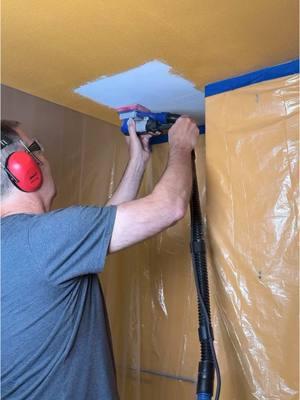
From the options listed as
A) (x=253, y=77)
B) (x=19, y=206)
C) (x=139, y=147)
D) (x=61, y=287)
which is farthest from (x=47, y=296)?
(x=253, y=77)

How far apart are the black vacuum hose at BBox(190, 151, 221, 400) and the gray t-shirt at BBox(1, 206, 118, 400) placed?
31 centimetres

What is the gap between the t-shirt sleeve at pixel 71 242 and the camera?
0.92m

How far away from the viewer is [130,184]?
1.46 meters

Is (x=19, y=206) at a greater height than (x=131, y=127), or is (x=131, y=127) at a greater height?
(x=131, y=127)

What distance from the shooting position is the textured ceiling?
0.89 metres

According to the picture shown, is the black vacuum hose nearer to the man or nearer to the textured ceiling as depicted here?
the man

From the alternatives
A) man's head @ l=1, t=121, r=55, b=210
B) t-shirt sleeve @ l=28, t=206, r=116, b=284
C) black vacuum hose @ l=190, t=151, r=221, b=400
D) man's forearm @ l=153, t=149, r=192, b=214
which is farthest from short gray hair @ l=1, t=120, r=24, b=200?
black vacuum hose @ l=190, t=151, r=221, b=400

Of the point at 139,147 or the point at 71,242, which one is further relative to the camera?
the point at 139,147

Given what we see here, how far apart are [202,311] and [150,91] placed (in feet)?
2.55

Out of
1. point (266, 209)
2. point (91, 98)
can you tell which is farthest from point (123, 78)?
point (266, 209)

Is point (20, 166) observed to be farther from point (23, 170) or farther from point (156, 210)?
point (156, 210)

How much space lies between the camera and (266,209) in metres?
1.12

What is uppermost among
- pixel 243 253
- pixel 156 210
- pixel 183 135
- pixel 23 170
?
pixel 183 135

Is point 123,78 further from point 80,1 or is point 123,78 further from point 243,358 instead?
point 243,358
